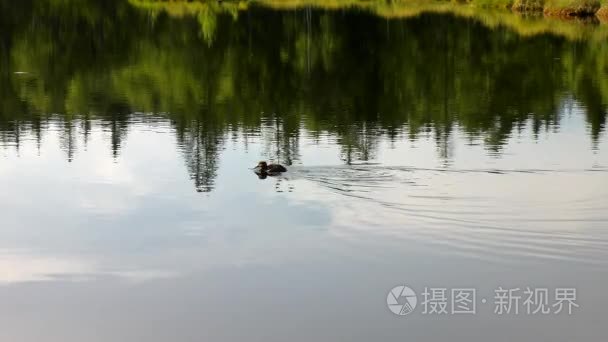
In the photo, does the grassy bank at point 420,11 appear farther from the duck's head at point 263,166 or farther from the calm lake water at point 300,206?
the duck's head at point 263,166

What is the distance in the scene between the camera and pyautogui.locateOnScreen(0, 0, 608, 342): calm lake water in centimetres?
2034

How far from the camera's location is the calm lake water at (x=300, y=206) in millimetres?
20344

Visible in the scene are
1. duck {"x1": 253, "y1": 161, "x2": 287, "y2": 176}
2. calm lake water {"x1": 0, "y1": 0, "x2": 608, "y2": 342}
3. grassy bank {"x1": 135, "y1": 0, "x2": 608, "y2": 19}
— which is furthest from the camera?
grassy bank {"x1": 135, "y1": 0, "x2": 608, "y2": 19}

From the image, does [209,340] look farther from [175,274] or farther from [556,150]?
[556,150]

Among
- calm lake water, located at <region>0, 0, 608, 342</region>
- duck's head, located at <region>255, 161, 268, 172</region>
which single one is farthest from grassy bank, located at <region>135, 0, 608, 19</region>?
duck's head, located at <region>255, 161, 268, 172</region>

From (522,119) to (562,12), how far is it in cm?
6531

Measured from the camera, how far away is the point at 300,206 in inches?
1136

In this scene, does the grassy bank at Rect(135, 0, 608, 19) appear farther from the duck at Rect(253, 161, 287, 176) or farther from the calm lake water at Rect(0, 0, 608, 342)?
the duck at Rect(253, 161, 287, 176)

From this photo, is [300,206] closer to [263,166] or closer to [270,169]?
[270,169]

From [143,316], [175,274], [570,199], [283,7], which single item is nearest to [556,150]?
[570,199]

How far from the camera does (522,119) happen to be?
46188mm

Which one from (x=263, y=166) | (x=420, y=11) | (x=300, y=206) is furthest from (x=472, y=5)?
(x=300, y=206)

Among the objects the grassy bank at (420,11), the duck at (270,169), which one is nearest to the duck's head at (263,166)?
the duck at (270,169)

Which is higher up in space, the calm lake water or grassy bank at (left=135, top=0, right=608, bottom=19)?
grassy bank at (left=135, top=0, right=608, bottom=19)
